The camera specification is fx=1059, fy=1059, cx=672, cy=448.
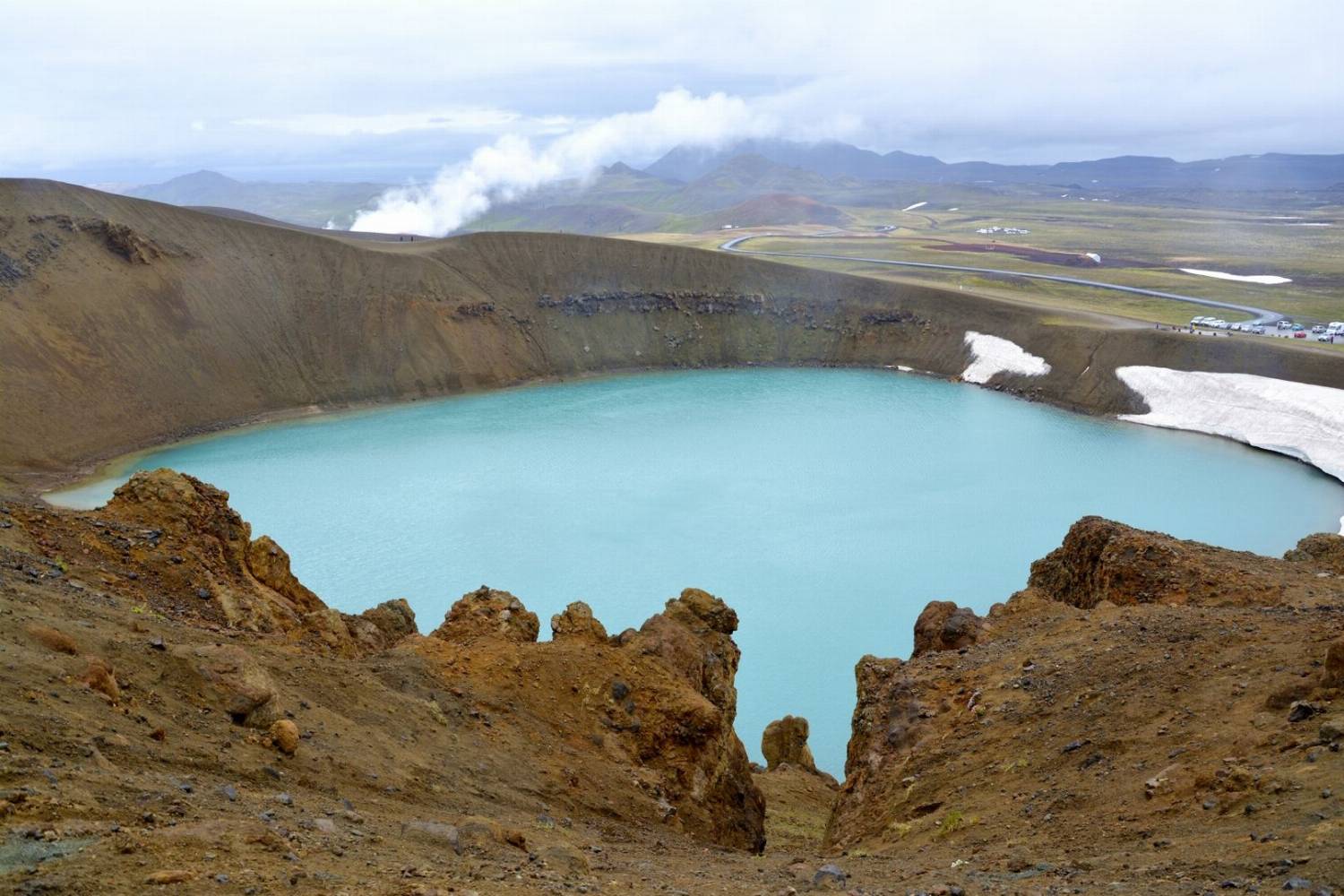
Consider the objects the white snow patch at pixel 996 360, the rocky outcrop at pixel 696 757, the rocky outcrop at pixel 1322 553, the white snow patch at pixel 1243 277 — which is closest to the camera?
the rocky outcrop at pixel 696 757

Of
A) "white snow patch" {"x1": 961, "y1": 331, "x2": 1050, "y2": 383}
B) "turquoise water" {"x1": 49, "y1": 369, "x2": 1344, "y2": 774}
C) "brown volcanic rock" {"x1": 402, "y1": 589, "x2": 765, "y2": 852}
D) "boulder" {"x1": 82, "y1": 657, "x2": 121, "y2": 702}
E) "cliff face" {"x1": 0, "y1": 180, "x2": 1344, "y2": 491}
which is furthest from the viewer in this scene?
"white snow patch" {"x1": 961, "y1": 331, "x2": 1050, "y2": 383}

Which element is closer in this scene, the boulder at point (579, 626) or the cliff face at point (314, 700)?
the cliff face at point (314, 700)

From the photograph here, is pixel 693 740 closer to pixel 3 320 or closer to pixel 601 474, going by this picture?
pixel 601 474

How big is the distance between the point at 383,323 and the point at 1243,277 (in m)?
89.3

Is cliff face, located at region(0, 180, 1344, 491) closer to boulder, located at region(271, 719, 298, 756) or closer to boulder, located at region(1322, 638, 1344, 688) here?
boulder, located at region(271, 719, 298, 756)

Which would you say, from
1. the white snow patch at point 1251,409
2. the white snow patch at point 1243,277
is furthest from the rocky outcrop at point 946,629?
the white snow patch at point 1243,277

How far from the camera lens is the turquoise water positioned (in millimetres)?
33094

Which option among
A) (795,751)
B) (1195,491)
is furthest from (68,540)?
(1195,491)

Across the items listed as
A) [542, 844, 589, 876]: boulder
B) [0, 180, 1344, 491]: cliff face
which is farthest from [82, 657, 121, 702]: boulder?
[0, 180, 1344, 491]: cliff face

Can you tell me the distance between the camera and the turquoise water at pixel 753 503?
3309 cm

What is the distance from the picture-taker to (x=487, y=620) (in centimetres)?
1905

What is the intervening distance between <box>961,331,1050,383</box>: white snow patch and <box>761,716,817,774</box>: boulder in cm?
5110

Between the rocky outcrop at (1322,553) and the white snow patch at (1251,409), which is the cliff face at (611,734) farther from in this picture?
the white snow patch at (1251,409)

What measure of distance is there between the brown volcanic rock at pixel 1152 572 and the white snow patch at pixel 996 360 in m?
50.2
